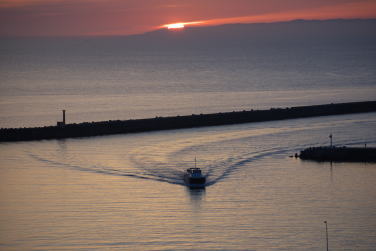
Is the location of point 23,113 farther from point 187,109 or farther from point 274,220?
point 274,220

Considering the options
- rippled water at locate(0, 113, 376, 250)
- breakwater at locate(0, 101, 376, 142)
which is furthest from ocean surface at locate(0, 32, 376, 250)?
breakwater at locate(0, 101, 376, 142)

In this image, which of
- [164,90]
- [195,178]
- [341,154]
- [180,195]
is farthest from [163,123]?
[164,90]

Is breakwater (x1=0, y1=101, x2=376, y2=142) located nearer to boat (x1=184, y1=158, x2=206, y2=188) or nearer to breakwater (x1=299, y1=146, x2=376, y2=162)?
breakwater (x1=299, y1=146, x2=376, y2=162)

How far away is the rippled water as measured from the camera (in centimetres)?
2778

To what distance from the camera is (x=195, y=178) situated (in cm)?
3562

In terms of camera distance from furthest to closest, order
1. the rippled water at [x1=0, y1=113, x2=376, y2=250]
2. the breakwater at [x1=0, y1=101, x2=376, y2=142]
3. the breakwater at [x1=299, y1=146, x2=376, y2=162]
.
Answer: the breakwater at [x1=0, y1=101, x2=376, y2=142] → the breakwater at [x1=299, y1=146, x2=376, y2=162] → the rippled water at [x1=0, y1=113, x2=376, y2=250]

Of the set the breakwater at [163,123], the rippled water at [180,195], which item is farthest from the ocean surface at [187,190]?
the breakwater at [163,123]

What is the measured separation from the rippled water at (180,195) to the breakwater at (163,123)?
76.1 inches

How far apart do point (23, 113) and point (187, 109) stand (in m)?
15.0

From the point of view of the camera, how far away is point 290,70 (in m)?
146

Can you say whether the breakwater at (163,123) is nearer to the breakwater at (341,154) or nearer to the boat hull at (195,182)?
the breakwater at (341,154)

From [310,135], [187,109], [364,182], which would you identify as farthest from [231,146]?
[187,109]

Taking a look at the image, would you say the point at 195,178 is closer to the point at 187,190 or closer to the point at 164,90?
the point at 187,190

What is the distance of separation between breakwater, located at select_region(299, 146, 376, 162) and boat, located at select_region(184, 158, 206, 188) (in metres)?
8.49
